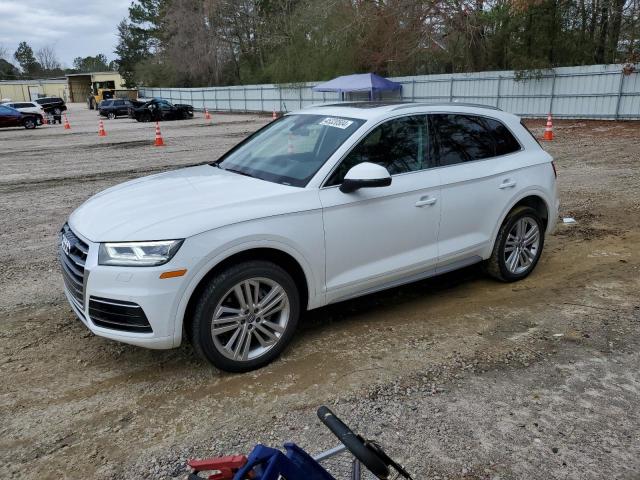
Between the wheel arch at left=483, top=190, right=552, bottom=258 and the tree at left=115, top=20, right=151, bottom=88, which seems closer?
the wheel arch at left=483, top=190, right=552, bottom=258

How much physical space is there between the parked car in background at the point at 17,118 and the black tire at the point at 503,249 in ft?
104

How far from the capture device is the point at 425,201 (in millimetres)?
4234

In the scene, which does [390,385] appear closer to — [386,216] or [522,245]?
[386,216]

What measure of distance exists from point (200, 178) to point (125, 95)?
203ft

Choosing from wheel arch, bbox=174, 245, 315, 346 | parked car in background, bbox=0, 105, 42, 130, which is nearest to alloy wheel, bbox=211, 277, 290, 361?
wheel arch, bbox=174, 245, 315, 346

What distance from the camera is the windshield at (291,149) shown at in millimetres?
4000

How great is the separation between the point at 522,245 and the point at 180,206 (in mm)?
3352

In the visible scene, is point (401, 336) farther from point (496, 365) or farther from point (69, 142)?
point (69, 142)

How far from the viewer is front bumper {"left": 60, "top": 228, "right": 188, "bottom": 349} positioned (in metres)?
3.15

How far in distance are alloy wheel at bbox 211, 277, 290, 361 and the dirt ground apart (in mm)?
201

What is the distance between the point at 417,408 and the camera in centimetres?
322

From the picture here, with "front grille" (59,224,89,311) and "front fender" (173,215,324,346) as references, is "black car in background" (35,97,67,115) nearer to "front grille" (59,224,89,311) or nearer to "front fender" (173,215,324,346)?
"front grille" (59,224,89,311)

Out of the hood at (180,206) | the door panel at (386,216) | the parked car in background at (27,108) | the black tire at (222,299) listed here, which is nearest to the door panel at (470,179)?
the door panel at (386,216)

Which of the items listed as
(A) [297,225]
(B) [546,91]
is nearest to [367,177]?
(A) [297,225]
